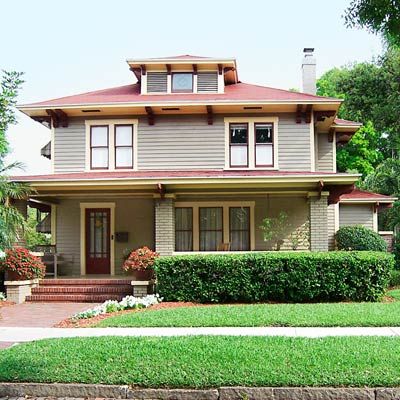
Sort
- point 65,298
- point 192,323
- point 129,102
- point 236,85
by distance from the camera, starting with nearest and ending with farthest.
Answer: point 192,323 → point 65,298 → point 129,102 → point 236,85

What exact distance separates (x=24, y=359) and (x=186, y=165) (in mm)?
12776

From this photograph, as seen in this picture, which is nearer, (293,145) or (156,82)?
(293,145)

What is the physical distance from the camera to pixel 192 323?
36.6 feet

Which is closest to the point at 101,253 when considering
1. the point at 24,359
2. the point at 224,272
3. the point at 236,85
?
the point at 224,272

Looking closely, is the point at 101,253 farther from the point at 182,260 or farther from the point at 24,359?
the point at 24,359

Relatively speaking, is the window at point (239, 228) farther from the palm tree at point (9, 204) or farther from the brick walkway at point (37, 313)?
the palm tree at point (9, 204)

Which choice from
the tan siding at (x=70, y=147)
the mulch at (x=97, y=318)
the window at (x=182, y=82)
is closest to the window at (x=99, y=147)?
the tan siding at (x=70, y=147)

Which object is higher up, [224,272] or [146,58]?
[146,58]

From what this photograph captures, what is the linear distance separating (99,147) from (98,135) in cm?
44

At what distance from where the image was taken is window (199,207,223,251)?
19.8 m

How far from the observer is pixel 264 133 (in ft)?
65.0

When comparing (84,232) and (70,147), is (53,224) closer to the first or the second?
(84,232)

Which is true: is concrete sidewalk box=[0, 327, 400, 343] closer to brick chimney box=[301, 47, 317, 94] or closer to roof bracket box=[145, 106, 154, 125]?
roof bracket box=[145, 106, 154, 125]

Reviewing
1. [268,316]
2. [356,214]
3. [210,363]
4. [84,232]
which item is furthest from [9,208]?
[356,214]
